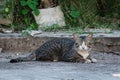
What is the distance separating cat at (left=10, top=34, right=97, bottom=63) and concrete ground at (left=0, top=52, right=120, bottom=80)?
0.88ft

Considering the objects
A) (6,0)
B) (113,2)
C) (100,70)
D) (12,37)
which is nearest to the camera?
(100,70)

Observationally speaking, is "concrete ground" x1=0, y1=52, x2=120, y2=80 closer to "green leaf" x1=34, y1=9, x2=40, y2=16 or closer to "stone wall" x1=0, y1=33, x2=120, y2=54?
"stone wall" x1=0, y1=33, x2=120, y2=54

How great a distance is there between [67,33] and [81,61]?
81.0 inches

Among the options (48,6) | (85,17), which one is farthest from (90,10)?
(48,6)

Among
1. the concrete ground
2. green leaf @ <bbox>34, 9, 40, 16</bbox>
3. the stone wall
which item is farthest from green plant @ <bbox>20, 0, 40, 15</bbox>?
the concrete ground

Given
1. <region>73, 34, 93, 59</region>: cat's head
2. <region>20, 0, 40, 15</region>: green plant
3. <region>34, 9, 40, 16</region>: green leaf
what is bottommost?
<region>73, 34, 93, 59</region>: cat's head

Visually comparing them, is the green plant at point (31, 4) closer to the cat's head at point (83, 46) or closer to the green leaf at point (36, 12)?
the green leaf at point (36, 12)

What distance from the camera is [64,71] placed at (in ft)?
21.3

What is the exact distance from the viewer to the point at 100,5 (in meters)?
12.1

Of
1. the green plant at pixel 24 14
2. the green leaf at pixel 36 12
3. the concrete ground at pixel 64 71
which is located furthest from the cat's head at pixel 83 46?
the green leaf at pixel 36 12

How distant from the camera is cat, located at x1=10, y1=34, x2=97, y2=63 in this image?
800cm

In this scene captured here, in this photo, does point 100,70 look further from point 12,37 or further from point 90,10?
point 90,10

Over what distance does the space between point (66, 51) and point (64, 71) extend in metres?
1.80

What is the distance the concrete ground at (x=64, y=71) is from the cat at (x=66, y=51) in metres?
0.27
